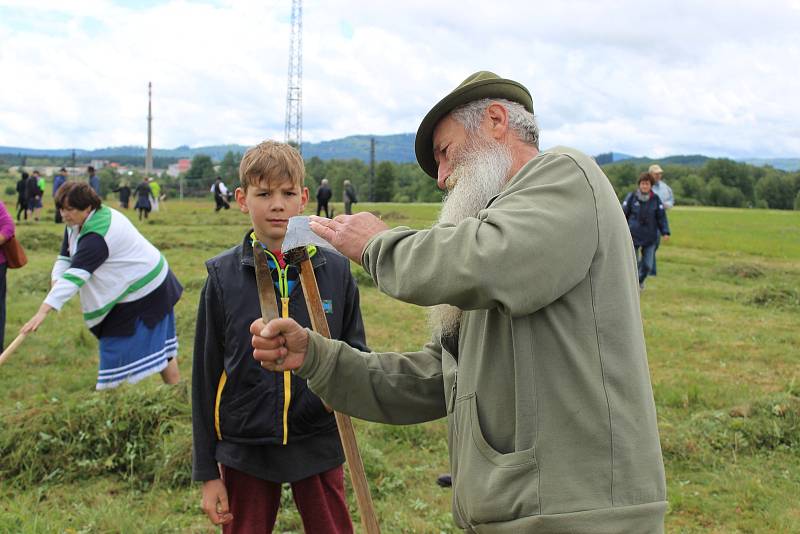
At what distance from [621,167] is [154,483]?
81.8 meters

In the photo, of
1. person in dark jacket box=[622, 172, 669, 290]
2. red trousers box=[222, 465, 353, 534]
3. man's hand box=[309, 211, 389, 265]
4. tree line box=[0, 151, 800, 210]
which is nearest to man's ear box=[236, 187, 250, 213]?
red trousers box=[222, 465, 353, 534]

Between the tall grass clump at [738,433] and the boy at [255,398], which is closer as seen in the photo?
the boy at [255,398]

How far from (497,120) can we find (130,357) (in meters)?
4.92

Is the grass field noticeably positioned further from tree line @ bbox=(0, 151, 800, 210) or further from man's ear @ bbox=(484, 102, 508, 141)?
tree line @ bbox=(0, 151, 800, 210)

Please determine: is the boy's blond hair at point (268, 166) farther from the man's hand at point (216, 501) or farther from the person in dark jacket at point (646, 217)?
the person in dark jacket at point (646, 217)

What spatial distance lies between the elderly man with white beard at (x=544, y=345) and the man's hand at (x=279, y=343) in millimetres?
408

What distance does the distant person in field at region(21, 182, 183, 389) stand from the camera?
5.95 metres

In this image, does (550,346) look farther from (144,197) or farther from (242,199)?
(144,197)

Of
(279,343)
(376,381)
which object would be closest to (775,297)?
(376,381)

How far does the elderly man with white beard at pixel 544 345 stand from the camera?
1.81m

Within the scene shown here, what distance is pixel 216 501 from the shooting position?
10.4ft

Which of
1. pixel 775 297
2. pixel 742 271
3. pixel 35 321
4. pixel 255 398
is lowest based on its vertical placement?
pixel 775 297

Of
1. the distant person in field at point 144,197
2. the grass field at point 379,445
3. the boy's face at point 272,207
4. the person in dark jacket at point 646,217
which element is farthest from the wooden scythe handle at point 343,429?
the distant person in field at point 144,197

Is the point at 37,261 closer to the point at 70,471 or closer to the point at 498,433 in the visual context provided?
the point at 70,471
